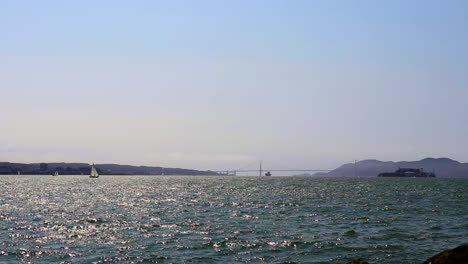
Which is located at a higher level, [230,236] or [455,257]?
[455,257]

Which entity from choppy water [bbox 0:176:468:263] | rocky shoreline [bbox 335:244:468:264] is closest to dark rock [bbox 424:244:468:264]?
rocky shoreline [bbox 335:244:468:264]

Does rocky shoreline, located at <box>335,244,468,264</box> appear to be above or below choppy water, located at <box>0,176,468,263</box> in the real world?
above

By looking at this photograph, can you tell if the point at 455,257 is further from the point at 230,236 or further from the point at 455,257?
the point at 230,236

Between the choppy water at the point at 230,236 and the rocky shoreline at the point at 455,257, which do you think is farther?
the choppy water at the point at 230,236

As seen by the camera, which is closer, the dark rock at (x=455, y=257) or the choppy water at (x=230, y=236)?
the dark rock at (x=455, y=257)

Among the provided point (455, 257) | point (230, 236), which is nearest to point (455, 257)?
point (455, 257)

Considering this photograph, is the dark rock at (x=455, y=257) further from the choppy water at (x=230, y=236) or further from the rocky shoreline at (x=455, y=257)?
the choppy water at (x=230, y=236)

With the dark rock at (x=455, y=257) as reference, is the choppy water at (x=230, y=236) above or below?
below

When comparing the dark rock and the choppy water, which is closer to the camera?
the dark rock

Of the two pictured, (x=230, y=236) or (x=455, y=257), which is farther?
(x=230, y=236)

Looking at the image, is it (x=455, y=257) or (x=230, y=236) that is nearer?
(x=455, y=257)

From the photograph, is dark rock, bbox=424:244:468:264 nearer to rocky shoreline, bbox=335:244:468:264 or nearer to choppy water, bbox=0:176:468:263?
rocky shoreline, bbox=335:244:468:264

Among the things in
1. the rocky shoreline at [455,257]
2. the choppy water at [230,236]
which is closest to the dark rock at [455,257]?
the rocky shoreline at [455,257]

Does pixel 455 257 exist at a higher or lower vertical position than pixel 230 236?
higher
